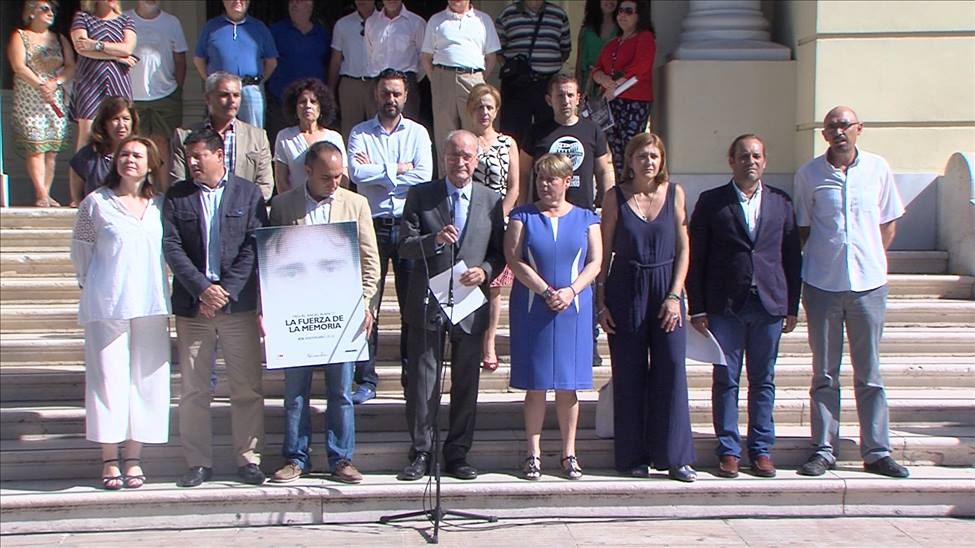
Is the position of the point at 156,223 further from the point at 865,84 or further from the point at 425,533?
the point at 865,84

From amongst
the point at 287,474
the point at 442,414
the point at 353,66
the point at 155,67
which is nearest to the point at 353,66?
the point at 353,66

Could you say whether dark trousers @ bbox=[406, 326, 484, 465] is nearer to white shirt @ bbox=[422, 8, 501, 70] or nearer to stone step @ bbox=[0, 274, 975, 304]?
stone step @ bbox=[0, 274, 975, 304]

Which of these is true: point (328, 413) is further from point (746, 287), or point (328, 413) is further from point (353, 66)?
point (353, 66)

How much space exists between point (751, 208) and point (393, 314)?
2.76 metres

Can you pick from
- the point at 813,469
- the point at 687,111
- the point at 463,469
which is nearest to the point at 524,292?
the point at 463,469

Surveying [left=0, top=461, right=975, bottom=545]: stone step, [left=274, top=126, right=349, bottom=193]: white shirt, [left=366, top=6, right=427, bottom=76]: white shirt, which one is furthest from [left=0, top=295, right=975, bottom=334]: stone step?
[left=366, top=6, right=427, bottom=76]: white shirt

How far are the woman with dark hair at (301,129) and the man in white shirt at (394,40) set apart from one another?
179 centimetres

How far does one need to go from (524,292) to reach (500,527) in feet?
4.25

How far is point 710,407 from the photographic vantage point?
712cm

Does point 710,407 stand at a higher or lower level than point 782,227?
lower

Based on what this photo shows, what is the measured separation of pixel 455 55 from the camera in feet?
28.5

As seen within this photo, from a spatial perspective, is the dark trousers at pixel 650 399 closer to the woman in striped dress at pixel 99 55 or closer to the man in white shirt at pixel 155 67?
the man in white shirt at pixel 155 67

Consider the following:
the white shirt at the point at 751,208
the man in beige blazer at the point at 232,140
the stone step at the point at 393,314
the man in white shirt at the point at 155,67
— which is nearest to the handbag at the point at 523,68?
the stone step at the point at 393,314

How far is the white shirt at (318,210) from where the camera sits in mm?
6348
